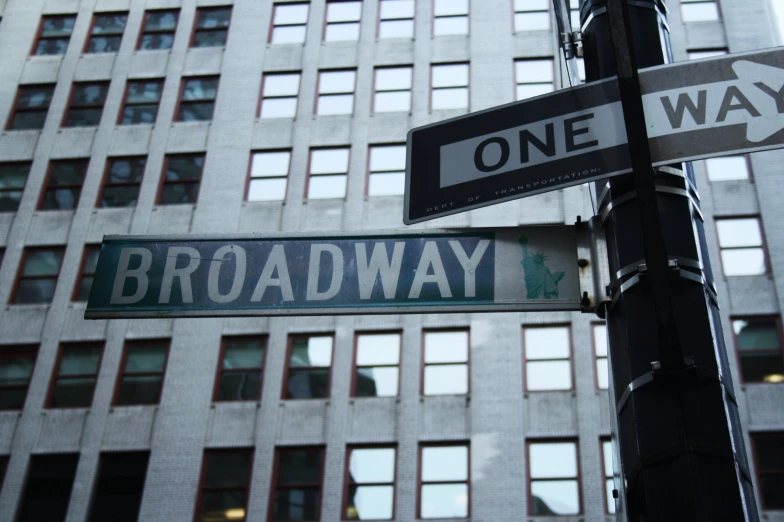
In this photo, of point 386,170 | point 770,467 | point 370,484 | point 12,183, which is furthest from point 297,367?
point 12,183

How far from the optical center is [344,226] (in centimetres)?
2238

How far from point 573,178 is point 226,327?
19292mm

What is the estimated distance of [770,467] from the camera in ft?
59.3

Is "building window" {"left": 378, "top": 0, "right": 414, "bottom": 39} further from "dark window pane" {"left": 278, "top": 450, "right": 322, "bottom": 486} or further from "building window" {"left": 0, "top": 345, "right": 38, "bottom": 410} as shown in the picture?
"building window" {"left": 0, "top": 345, "right": 38, "bottom": 410}

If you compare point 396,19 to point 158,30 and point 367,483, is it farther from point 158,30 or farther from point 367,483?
point 367,483

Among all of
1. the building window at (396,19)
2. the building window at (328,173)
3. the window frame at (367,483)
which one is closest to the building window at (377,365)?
the window frame at (367,483)

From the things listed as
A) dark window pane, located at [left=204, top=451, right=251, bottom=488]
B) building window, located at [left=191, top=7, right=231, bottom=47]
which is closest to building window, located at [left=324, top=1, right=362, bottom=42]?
building window, located at [left=191, top=7, right=231, bottom=47]

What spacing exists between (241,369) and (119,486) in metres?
3.94

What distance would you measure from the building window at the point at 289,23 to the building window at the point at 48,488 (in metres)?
14.8

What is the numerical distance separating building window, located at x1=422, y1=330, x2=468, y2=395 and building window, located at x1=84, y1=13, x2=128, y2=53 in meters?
15.7

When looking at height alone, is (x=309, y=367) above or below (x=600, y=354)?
below

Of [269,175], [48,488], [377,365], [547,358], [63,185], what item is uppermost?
[269,175]

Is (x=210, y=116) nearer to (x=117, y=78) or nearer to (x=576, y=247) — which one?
(x=117, y=78)

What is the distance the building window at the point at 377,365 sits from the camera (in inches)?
790
